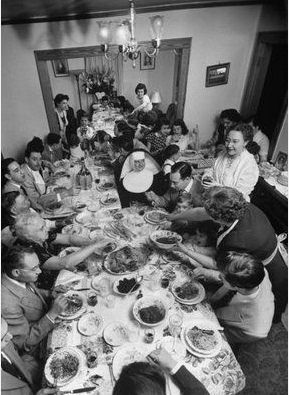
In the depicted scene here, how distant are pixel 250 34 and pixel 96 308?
20.6 ft

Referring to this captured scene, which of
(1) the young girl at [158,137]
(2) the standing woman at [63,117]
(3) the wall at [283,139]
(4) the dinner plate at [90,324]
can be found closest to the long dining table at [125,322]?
(4) the dinner plate at [90,324]

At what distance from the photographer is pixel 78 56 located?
16.5ft

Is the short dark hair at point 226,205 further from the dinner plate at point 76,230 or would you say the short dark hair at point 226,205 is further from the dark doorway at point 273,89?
the dark doorway at point 273,89

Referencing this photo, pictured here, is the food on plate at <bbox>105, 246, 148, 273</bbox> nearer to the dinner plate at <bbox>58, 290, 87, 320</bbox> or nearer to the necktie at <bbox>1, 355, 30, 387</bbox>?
the dinner plate at <bbox>58, 290, 87, 320</bbox>

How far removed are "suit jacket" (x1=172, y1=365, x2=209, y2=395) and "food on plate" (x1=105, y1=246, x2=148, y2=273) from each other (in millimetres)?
999

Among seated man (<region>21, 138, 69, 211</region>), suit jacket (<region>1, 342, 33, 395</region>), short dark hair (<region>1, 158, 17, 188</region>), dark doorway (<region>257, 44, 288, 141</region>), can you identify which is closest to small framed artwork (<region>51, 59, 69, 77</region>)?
seated man (<region>21, 138, 69, 211</region>)

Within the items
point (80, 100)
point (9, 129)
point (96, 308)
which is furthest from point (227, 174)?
point (80, 100)

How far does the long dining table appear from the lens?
183cm

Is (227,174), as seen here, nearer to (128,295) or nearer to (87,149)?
(128,295)

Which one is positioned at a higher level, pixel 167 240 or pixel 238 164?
pixel 238 164

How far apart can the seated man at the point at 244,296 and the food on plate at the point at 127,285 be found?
0.58 meters

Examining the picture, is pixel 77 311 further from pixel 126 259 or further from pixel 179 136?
pixel 179 136

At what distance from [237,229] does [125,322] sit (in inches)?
49.0

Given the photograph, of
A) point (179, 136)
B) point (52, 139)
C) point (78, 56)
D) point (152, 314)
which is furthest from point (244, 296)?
point (78, 56)
